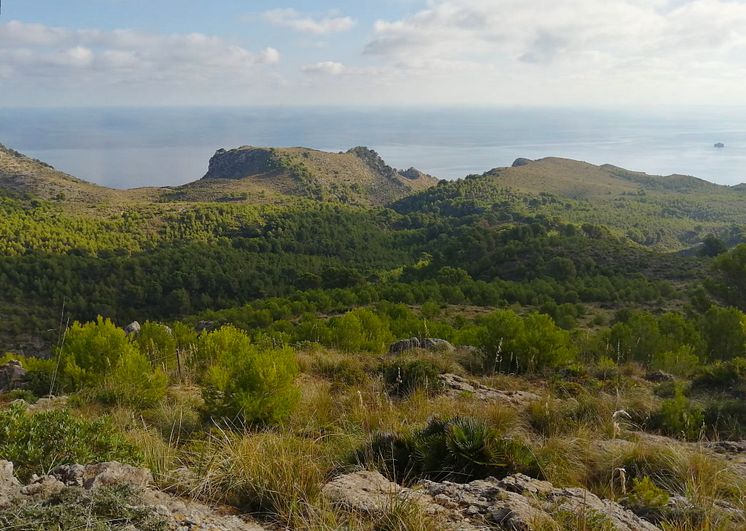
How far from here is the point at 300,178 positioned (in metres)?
108

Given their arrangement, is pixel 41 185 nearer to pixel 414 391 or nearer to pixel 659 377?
pixel 414 391

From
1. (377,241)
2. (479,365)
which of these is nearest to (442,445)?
(479,365)

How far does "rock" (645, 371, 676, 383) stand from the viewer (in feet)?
26.5

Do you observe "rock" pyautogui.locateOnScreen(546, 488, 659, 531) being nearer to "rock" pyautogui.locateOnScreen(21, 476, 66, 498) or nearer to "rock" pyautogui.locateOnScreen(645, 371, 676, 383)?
"rock" pyautogui.locateOnScreen(21, 476, 66, 498)

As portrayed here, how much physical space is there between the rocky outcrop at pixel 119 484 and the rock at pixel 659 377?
7.93 m

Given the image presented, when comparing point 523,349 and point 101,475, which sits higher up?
point 101,475

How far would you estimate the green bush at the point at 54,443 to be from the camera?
9.32 feet

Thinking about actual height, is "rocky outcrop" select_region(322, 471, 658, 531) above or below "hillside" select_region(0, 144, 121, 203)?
below

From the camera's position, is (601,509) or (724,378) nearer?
(601,509)

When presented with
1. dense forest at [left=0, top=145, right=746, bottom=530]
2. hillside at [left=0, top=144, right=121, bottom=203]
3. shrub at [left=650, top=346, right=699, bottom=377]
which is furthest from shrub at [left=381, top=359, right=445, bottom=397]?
hillside at [left=0, top=144, right=121, bottom=203]

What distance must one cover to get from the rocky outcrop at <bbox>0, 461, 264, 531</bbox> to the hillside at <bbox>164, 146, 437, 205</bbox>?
86.7 m

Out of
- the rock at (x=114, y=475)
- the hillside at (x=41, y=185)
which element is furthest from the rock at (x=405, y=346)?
the hillside at (x=41, y=185)

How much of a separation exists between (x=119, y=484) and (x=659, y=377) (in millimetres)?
8594

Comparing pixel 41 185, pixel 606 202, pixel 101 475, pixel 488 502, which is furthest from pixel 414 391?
pixel 606 202
